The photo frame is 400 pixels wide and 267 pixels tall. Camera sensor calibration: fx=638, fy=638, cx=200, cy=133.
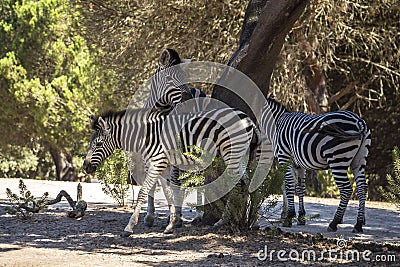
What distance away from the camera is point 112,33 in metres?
16.9

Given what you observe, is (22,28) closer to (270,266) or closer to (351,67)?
(351,67)

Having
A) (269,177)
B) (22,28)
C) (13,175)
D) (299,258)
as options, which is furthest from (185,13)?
(13,175)

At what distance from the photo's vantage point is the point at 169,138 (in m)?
8.97

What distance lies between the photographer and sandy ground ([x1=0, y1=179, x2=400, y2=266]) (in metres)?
7.06

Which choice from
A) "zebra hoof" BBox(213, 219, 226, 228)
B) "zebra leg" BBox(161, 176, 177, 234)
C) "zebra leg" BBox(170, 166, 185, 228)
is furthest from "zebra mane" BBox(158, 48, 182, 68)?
"zebra hoof" BBox(213, 219, 226, 228)

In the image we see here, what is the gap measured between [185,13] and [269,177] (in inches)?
322

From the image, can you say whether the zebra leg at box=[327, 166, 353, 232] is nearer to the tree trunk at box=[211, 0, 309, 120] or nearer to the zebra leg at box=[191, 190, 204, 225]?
the tree trunk at box=[211, 0, 309, 120]

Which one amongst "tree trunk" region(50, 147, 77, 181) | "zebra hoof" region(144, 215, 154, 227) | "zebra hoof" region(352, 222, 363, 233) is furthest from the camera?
"tree trunk" region(50, 147, 77, 181)

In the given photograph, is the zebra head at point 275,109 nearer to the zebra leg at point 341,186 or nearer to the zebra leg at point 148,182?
the zebra leg at point 341,186

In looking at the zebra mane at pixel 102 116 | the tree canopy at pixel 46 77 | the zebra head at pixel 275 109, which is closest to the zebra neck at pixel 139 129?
the zebra mane at pixel 102 116

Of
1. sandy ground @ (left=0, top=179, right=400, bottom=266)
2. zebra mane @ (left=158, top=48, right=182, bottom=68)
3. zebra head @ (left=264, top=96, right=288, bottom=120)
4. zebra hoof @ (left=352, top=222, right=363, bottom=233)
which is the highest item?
zebra mane @ (left=158, top=48, right=182, bottom=68)

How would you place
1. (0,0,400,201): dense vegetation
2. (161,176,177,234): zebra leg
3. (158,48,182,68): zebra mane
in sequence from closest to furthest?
(161,176,177,234): zebra leg, (158,48,182,68): zebra mane, (0,0,400,201): dense vegetation

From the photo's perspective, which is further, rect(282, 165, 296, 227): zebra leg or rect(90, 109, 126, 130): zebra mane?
rect(282, 165, 296, 227): zebra leg

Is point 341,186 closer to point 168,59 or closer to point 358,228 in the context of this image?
point 358,228
